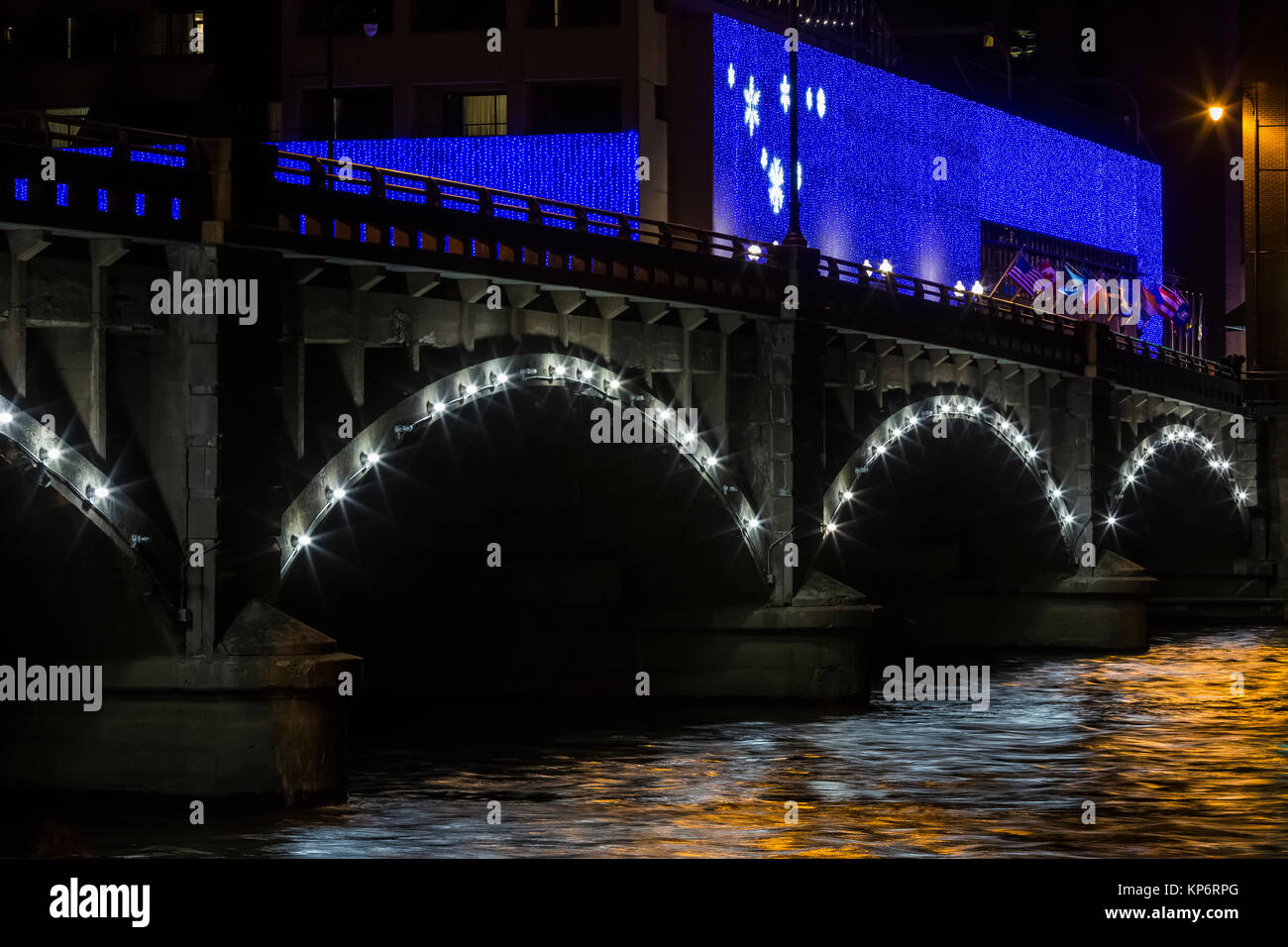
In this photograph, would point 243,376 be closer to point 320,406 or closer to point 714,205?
point 320,406

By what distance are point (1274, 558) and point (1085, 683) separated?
34.3 meters

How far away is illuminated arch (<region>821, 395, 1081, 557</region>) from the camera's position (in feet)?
178

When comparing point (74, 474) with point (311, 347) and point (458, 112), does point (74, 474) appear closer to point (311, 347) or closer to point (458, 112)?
point (311, 347)

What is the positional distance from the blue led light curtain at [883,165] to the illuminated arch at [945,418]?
46.7 ft

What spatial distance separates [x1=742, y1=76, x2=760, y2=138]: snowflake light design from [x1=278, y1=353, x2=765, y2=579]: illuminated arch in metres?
31.3

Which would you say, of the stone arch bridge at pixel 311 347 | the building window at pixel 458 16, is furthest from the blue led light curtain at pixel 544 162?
the stone arch bridge at pixel 311 347

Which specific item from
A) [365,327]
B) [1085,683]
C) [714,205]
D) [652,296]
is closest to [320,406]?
[365,327]

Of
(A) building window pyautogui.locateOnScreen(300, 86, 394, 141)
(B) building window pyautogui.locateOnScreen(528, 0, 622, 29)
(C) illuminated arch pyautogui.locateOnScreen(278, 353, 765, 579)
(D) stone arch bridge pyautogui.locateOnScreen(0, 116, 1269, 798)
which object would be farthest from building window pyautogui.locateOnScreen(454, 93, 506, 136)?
(C) illuminated arch pyautogui.locateOnScreen(278, 353, 765, 579)

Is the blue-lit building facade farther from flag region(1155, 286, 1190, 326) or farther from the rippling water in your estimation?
flag region(1155, 286, 1190, 326)

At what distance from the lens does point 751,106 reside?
79438mm

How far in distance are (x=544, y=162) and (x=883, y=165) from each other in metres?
18.2

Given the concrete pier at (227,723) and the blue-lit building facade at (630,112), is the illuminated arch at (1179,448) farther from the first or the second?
the concrete pier at (227,723)

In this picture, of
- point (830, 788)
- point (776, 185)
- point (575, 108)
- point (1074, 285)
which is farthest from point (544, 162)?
point (830, 788)

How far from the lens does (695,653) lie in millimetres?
51469
